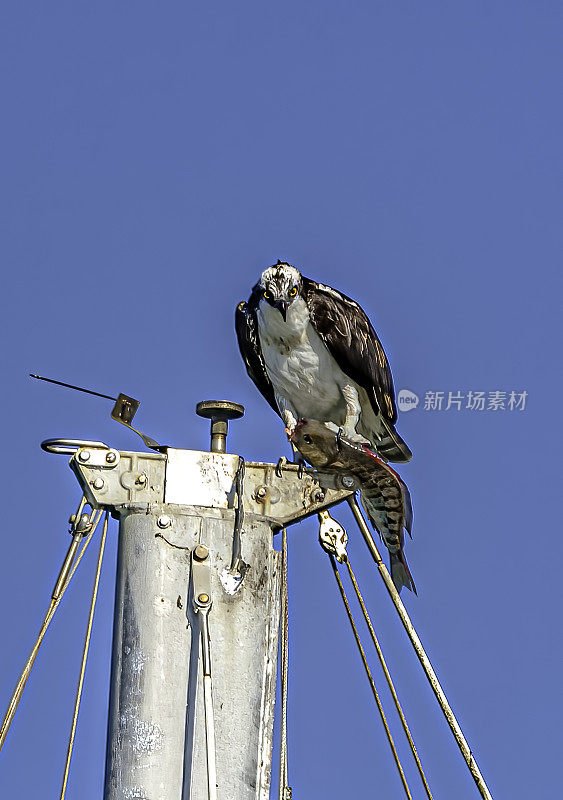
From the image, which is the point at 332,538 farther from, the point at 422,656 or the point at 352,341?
the point at 352,341

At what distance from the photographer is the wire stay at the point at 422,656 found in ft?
26.1

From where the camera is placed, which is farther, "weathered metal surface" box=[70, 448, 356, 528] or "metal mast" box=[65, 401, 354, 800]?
"weathered metal surface" box=[70, 448, 356, 528]

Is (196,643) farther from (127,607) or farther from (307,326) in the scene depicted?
(307,326)

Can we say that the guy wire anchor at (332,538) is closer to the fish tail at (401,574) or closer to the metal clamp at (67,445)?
the fish tail at (401,574)

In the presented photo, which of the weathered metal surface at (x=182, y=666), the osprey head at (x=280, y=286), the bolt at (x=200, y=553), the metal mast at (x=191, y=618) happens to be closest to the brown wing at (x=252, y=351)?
the osprey head at (x=280, y=286)

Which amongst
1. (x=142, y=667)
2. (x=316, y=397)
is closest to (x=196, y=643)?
(x=142, y=667)

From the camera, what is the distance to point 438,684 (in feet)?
26.6

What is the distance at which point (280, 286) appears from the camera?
1113 cm

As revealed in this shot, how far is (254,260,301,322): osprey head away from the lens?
1112cm

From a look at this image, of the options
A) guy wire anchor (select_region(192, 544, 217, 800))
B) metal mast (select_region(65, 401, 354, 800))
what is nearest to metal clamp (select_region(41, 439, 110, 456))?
metal mast (select_region(65, 401, 354, 800))

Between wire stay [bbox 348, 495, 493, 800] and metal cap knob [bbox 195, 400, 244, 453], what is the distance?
0.96 meters

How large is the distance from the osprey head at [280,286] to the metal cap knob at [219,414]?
274 cm

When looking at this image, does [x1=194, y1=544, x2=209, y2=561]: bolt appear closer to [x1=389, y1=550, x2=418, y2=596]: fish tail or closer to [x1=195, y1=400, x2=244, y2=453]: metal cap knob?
[x1=195, y1=400, x2=244, y2=453]: metal cap knob

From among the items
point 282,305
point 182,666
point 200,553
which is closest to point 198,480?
point 200,553
